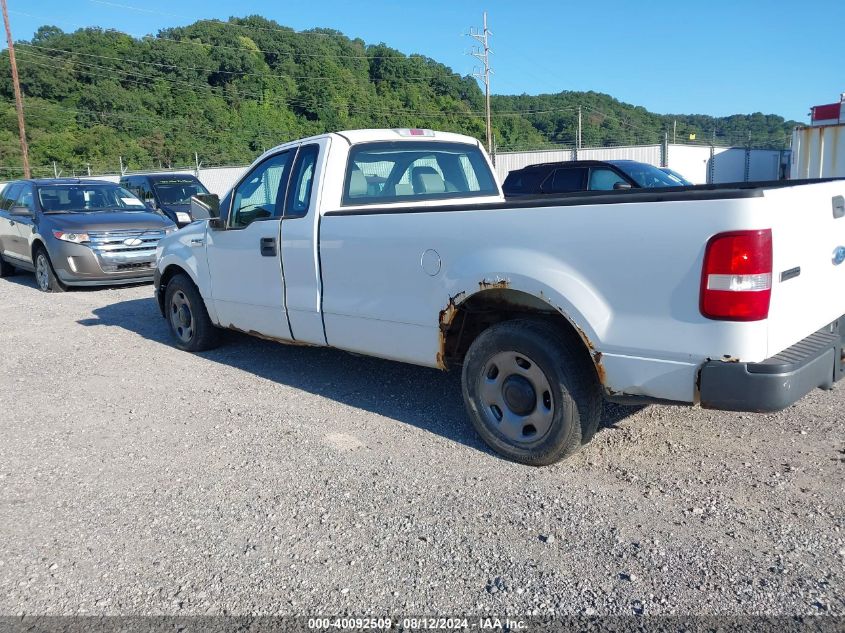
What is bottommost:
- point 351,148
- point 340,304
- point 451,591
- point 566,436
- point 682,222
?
point 451,591

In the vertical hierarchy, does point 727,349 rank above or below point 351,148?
below

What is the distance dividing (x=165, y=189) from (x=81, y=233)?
273 inches

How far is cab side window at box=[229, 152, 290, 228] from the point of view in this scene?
5633mm

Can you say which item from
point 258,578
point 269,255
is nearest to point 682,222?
point 258,578

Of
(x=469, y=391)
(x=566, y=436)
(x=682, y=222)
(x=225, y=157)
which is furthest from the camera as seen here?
(x=225, y=157)

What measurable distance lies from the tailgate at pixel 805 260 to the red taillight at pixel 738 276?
71 mm

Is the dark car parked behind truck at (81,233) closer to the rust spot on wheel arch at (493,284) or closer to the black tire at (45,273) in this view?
the black tire at (45,273)

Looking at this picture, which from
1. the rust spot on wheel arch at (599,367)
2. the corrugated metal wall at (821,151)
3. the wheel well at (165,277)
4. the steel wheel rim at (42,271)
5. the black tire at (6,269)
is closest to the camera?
the rust spot on wheel arch at (599,367)

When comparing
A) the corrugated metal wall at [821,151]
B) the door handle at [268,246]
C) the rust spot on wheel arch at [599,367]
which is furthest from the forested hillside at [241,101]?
the rust spot on wheel arch at [599,367]

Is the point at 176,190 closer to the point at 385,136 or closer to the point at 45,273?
the point at 45,273

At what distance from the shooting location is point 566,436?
153 inches

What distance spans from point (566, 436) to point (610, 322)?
71 cm

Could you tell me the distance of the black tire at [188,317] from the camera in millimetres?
6781

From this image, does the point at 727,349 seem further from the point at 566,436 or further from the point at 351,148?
the point at 351,148
